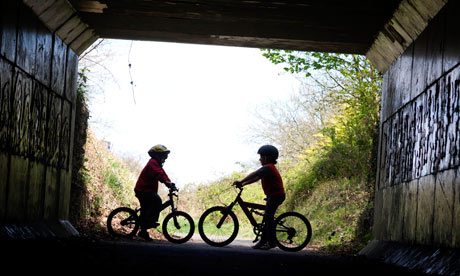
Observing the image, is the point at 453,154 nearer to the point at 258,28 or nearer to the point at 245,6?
the point at 245,6

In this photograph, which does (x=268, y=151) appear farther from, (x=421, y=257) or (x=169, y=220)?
(x=421, y=257)

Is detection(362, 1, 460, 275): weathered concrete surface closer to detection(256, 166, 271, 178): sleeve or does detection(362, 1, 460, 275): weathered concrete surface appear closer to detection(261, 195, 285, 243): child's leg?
detection(261, 195, 285, 243): child's leg

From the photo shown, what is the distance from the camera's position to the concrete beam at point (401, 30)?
912 centimetres

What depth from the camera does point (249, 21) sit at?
11766mm

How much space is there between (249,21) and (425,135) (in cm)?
408

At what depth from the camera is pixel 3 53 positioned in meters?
8.09

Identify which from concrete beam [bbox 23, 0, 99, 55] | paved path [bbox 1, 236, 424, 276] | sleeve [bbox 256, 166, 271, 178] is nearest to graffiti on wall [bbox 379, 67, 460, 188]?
paved path [bbox 1, 236, 424, 276]

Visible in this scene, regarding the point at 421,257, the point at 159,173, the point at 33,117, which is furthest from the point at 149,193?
the point at 421,257

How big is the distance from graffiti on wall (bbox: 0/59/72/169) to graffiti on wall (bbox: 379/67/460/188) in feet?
17.8

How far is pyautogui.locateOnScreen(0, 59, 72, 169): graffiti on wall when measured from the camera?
841 centimetres

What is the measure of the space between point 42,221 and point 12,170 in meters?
2.12

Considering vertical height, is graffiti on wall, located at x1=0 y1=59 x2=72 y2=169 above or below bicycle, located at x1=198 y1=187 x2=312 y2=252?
above

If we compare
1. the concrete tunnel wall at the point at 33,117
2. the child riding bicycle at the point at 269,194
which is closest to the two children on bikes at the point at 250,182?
the child riding bicycle at the point at 269,194

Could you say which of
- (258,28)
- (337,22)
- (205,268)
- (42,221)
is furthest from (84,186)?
(205,268)
